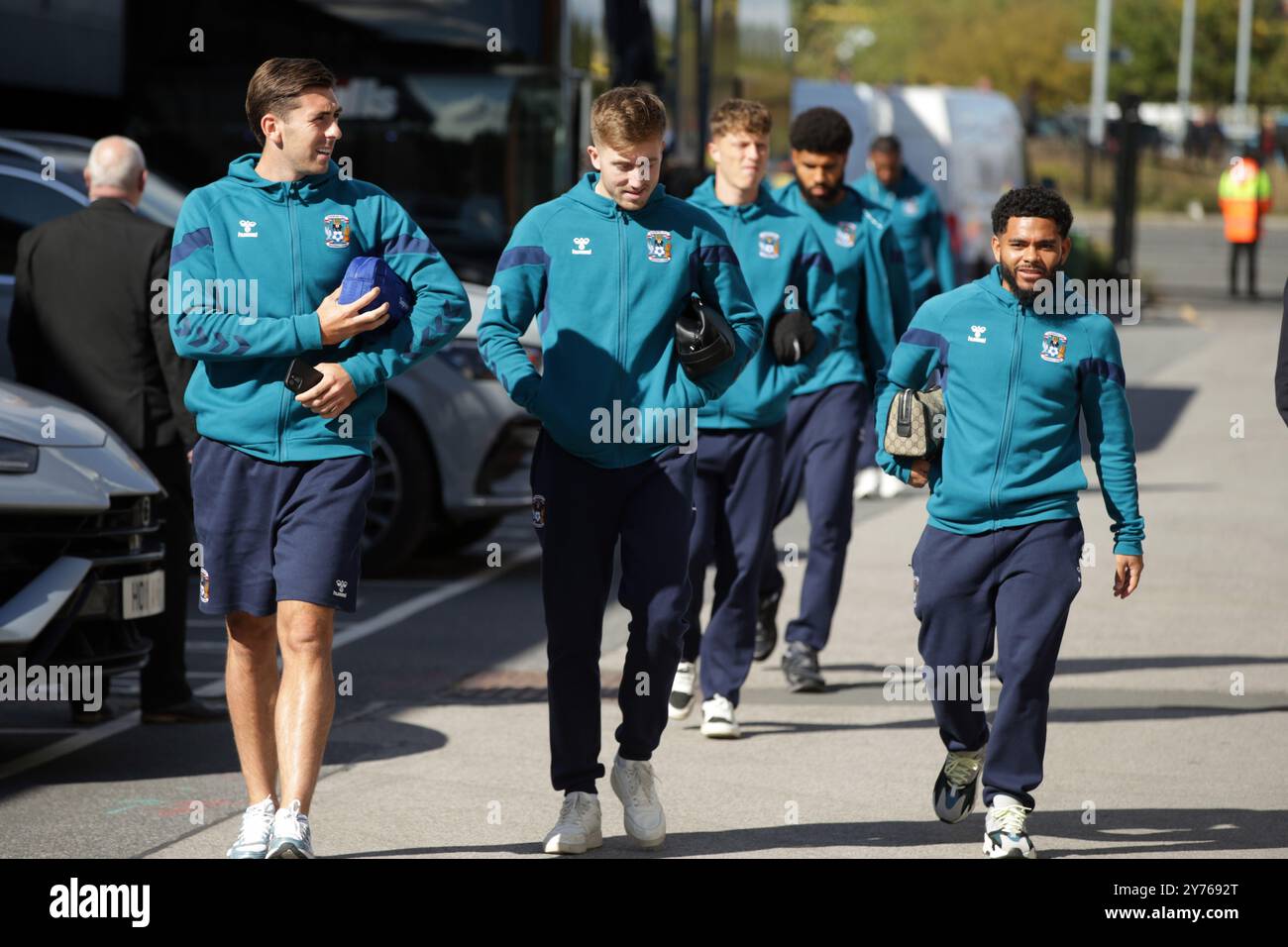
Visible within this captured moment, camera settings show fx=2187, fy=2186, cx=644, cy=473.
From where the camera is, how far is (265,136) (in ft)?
17.8

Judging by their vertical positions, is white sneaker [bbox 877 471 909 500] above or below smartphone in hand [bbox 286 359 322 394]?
below

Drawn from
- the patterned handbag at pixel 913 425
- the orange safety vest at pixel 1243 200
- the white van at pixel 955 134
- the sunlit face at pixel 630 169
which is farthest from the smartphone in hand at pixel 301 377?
the orange safety vest at pixel 1243 200

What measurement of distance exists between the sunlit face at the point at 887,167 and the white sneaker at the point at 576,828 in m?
7.12

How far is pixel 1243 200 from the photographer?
30406 millimetres

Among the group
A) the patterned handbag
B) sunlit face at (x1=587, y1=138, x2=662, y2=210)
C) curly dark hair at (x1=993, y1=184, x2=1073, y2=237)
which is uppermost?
sunlit face at (x1=587, y1=138, x2=662, y2=210)

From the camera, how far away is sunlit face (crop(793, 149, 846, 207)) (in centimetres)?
823

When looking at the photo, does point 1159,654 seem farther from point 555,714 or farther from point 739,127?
point 555,714

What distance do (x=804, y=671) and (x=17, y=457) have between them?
308cm

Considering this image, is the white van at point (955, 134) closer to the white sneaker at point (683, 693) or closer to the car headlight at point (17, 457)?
the white sneaker at point (683, 693)

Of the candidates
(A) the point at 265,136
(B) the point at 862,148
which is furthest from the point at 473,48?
(B) the point at 862,148

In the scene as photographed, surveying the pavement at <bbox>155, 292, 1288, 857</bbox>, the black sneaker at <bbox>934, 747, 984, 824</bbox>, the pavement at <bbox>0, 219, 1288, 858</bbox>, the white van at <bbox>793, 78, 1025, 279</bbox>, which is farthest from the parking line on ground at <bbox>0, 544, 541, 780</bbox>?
the white van at <bbox>793, 78, 1025, 279</bbox>

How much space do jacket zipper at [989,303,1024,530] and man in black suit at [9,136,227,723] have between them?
2.91 metres

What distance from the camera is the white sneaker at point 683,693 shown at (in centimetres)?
764

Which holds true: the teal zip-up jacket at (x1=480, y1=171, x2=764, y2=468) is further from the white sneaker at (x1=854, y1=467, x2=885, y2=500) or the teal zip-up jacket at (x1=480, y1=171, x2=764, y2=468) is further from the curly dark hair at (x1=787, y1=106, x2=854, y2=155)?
the white sneaker at (x1=854, y1=467, x2=885, y2=500)
